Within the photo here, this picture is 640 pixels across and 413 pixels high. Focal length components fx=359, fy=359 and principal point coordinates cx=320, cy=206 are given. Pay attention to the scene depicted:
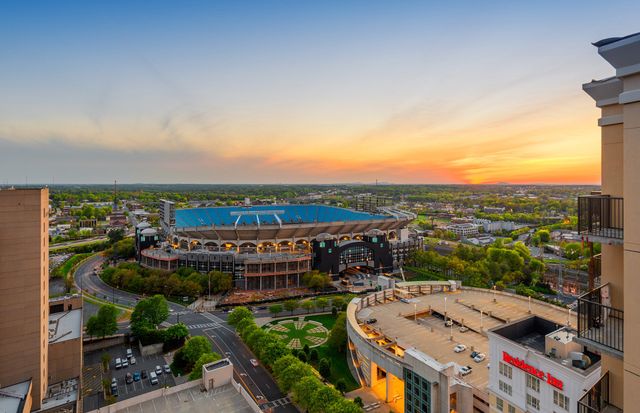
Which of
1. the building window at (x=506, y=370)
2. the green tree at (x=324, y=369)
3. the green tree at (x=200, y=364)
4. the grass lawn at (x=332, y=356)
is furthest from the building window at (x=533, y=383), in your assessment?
the green tree at (x=200, y=364)

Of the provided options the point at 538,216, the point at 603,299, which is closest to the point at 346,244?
the point at 603,299

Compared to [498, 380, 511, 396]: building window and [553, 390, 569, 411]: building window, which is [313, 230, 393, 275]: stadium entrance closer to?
[498, 380, 511, 396]: building window

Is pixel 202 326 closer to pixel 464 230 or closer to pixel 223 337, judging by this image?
pixel 223 337

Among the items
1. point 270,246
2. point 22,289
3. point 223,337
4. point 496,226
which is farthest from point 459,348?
point 496,226

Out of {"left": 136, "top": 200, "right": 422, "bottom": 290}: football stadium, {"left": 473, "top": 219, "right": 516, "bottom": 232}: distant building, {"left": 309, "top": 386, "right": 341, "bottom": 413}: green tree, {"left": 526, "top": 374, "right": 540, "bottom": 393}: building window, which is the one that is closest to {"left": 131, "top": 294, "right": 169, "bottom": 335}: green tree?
{"left": 136, "top": 200, "right": 422, "bottom": 290}: football stadium

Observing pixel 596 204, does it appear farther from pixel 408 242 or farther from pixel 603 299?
pixel 408 242
